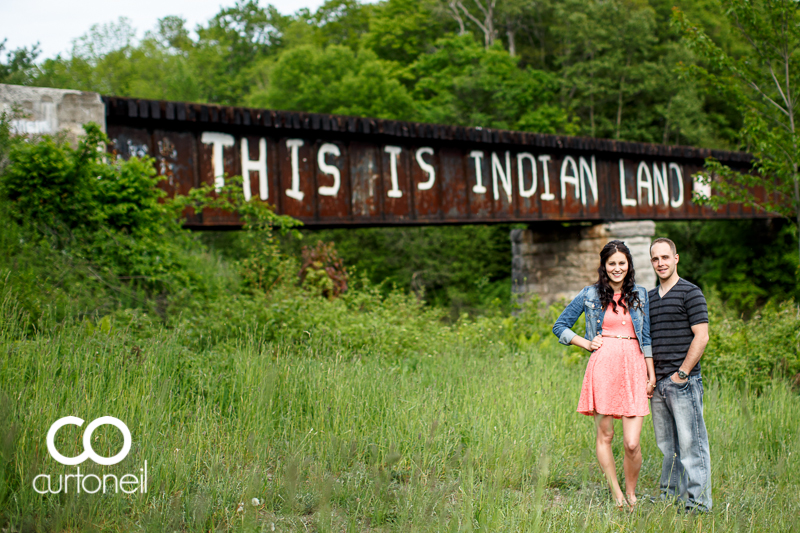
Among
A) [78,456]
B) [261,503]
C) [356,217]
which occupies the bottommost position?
[261,503]

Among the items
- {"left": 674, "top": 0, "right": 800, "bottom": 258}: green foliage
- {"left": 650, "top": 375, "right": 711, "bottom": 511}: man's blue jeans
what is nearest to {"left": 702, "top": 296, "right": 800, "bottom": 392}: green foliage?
{"left": 674, "top": 0, "right": 800, "bottom": 258}: green foliage

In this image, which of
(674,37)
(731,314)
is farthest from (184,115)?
(674,37)

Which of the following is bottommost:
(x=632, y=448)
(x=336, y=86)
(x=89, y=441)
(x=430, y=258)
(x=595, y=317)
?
(x=632, y=448)

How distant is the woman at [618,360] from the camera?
379 centimetres

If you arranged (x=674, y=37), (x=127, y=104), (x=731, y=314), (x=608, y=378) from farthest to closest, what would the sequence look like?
1. (x=674, y=37)
2. (x=731, y=314)
3. (x=127, y=104)
4. (x=608, y=378)

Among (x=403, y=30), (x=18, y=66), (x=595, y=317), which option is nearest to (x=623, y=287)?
(x=595, y=317)

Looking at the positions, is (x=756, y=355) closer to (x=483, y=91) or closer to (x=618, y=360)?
(x=618, y=360)

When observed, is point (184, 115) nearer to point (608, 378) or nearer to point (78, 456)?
point (78, 456)

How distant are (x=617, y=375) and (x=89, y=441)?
123 inches

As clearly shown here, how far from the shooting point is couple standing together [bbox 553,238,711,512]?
3.77 metres

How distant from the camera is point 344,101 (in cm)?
2527

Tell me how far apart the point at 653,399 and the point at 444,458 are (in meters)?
1.43

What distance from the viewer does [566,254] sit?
15820mm

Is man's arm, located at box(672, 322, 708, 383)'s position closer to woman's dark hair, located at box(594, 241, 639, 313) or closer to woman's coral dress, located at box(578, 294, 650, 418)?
woman's coral dress, located at box(578, 294, 650, 418)
